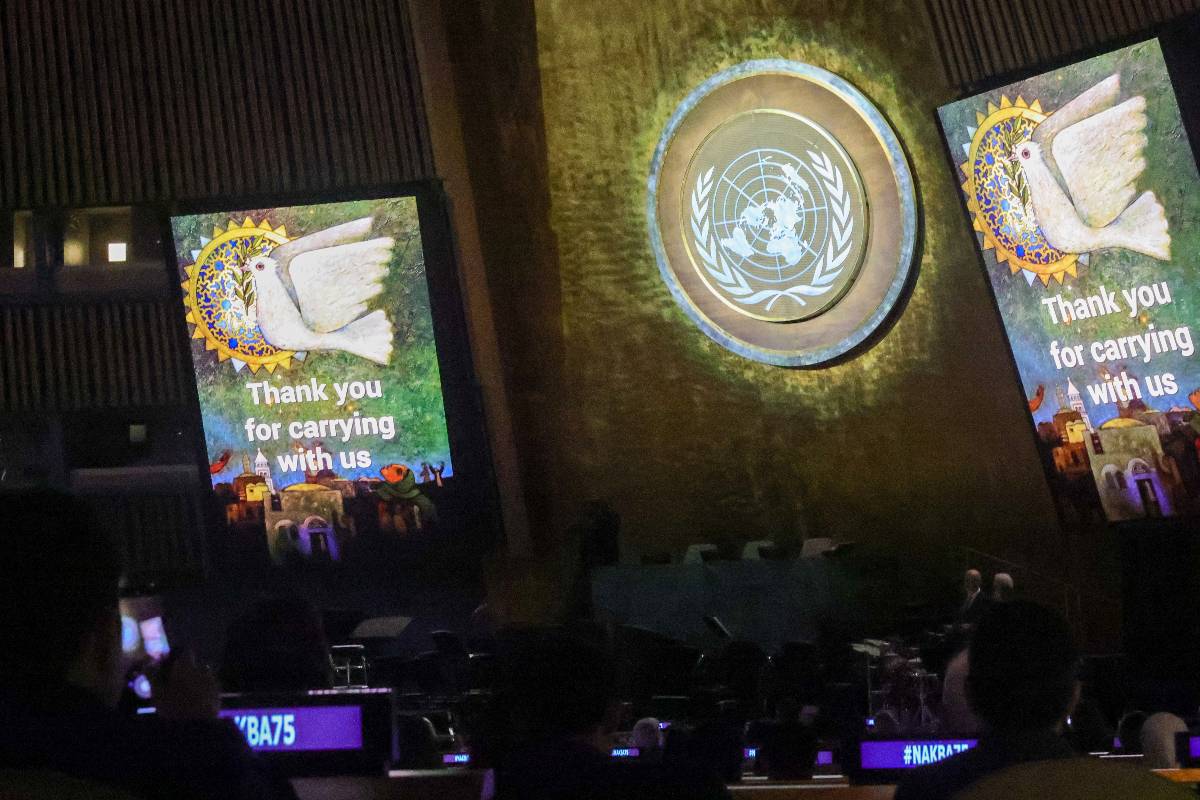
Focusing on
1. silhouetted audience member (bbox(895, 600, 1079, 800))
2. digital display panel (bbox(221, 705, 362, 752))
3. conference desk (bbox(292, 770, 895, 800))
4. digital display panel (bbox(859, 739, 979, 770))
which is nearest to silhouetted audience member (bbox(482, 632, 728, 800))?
conference desk (bbox(292, 770, 895, 800))

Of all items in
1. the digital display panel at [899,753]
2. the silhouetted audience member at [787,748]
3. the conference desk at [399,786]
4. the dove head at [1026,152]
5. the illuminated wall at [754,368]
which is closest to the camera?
the conference desk at [399,786]

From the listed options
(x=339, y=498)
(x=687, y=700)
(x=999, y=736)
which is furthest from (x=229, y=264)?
(x=999, y=736)

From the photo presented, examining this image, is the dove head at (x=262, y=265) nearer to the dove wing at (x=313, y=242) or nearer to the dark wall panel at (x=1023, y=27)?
the dove wing at (x=313, y=242)

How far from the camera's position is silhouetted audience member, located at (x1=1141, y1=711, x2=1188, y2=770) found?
2516mm

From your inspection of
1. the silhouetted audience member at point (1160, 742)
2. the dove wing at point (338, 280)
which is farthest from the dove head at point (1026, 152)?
the silhouetted audience member at point (1160, 742)

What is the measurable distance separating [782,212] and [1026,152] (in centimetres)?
216

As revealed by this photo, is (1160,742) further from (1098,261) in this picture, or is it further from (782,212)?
(782,212)

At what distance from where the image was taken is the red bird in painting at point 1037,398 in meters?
7.25

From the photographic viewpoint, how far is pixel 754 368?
9031 mm

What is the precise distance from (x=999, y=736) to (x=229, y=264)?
691 cm

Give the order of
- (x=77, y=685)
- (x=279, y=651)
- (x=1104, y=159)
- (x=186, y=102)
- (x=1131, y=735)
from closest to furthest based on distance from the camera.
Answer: (x=77, y=685) < (x=279, y=651) < (x=1131, y=735) < (x=1104, y=159) < (x=186, y=102)

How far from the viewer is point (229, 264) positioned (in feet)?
26.3

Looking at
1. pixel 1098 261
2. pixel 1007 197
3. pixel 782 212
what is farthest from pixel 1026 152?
pixel 782 212

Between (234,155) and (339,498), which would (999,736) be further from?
(234,155)
